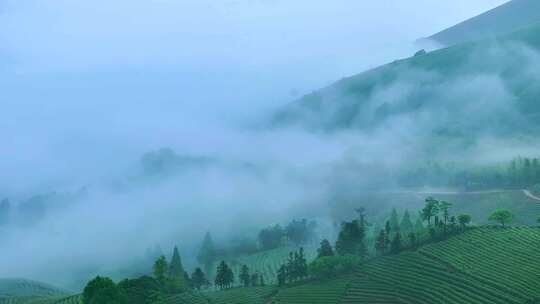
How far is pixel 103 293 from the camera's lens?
328 ft

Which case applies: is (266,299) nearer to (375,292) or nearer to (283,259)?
(375,292)

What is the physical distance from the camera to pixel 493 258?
12169cm

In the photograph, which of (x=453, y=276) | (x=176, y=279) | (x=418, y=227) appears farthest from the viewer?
(x=418, y=227)

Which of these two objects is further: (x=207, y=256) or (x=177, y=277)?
(x=207, y=256)

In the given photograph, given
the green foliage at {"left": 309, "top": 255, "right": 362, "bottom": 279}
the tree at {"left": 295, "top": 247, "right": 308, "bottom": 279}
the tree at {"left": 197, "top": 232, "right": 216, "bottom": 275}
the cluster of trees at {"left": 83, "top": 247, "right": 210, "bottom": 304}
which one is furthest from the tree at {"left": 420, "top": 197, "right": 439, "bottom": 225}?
the tree at {"left": 197, "top": 232, "right": 216, "bottom": 275}

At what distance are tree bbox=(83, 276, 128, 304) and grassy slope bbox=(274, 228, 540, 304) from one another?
109 ft

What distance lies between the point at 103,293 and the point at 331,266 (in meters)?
52.7

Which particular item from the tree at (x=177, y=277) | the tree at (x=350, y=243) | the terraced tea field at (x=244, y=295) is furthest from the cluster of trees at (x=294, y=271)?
the tree at (x=177, y=277)

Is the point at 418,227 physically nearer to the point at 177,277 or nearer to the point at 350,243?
the point at 350,243

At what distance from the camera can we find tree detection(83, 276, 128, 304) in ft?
327

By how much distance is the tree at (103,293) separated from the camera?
99812 millimetres

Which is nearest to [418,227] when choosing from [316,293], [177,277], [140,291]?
[316,293]

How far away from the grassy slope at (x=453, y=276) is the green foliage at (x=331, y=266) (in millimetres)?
3115

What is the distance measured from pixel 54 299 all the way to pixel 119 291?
44.7 m
